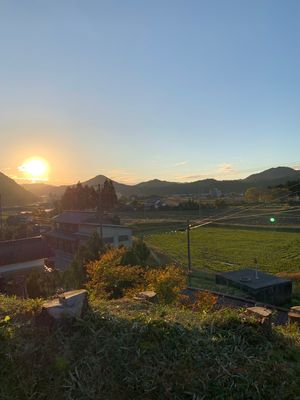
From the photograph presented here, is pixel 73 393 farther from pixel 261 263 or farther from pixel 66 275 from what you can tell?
pixel 261 263

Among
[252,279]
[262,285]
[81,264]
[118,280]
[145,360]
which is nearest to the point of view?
[145,360]

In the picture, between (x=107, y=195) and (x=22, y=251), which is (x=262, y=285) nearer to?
(x=22, y=251)

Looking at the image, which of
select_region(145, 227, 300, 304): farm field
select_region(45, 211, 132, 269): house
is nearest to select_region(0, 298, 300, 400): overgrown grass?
select_region(145, 227, 300, 304): farm field

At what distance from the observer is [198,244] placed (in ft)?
152

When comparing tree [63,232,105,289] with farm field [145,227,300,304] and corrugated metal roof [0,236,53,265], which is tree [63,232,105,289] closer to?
corrugated metal roof [0,236,53,265]

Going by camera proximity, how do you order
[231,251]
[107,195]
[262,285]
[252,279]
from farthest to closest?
[107,195], [231,251], [252,279], [262,285]

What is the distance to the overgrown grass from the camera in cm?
385

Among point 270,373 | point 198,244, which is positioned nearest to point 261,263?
point 198,244

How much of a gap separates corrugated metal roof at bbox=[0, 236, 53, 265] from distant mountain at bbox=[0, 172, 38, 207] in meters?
129

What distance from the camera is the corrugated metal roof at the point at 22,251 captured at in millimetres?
24047

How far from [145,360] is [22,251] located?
22.1m

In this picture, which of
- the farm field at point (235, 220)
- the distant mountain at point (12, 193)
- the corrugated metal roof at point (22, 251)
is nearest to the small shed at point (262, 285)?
the corrugated metal roof at point (22, 251)

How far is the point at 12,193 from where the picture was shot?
172375 mm

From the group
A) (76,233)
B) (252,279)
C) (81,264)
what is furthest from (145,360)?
(76,233)
